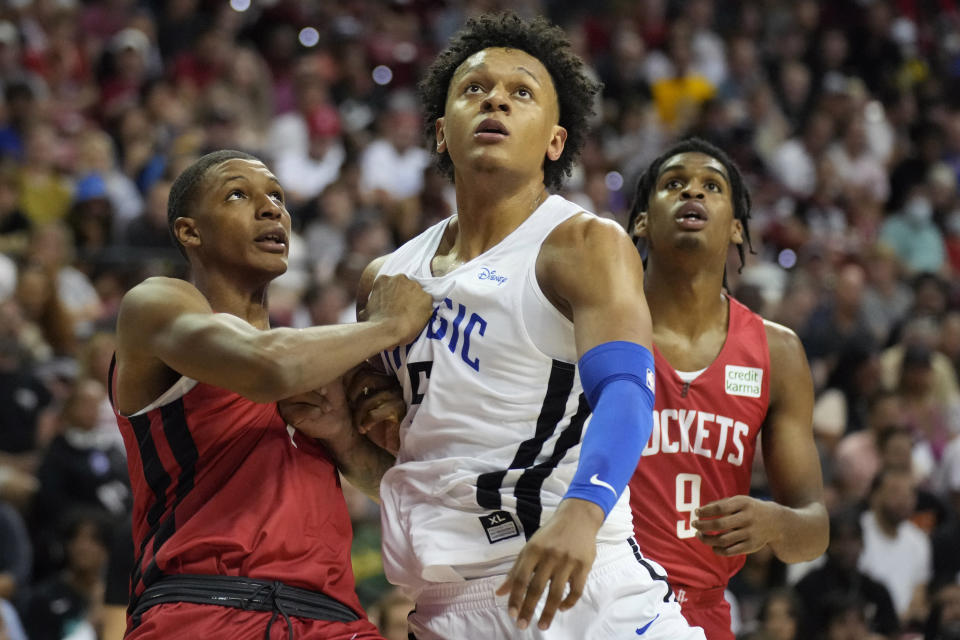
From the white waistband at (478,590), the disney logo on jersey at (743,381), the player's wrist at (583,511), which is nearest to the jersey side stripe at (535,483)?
the white waistband at (478,590)

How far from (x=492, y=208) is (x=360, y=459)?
90cm

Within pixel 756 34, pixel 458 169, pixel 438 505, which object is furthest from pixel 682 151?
pixel 756 34

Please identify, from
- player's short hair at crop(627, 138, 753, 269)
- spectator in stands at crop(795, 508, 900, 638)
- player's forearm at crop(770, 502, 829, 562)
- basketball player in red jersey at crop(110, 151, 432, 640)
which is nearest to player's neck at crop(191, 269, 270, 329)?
basketball player in red jersey at crop(110, 151, 432, 640)

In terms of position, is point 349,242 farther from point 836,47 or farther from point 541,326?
point 836,47

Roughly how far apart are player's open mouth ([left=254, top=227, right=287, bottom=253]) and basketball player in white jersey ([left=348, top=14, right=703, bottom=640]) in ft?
1.29

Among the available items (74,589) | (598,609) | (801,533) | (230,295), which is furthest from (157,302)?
(74,589)

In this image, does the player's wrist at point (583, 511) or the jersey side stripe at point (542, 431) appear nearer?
the player's wrist at point (583, 511)

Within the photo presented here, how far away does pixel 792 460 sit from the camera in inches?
189

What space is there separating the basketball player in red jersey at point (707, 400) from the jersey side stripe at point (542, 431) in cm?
96

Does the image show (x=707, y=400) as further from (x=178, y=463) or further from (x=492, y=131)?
(x=178, y=463)

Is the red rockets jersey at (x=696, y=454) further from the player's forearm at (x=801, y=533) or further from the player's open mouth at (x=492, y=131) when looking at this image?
the player's open mouth at (x=492, y=131)

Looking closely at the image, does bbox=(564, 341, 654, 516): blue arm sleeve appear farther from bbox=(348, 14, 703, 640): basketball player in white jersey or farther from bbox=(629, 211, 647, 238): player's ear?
bbox=(629, 211, 647, 238): player's ear

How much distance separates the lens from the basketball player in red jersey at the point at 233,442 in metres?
3.72

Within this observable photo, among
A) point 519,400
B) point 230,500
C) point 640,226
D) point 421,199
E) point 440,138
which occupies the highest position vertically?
point 440,138
